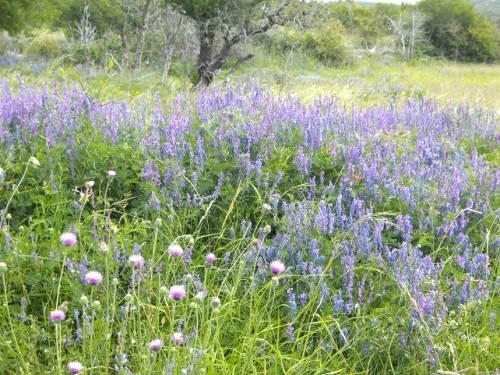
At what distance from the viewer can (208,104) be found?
4578 millimetres

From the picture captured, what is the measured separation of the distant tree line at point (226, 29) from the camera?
412 inches

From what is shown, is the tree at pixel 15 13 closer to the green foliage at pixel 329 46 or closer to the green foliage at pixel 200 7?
the green foliage at pixel 200 7

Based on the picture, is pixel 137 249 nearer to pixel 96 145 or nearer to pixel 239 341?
pixel 239 341

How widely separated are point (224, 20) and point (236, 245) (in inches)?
388

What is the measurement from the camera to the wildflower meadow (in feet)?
7.25

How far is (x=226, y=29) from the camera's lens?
393 inches

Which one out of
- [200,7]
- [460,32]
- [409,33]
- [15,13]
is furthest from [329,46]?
[200,7]

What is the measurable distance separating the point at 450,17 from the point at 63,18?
86.4 feet

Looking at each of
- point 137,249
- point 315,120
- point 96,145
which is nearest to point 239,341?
point 137,249

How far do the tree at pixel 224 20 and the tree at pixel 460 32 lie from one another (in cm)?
2878

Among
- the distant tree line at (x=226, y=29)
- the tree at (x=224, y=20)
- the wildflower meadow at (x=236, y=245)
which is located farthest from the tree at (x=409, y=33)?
the wildflower meadow at (x=236, y=245)

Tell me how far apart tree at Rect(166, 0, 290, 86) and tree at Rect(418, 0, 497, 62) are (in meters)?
28.8

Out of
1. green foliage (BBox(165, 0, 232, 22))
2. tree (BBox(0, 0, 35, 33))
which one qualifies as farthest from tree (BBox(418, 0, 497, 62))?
tree (BBox(0, 0, 35, 33))

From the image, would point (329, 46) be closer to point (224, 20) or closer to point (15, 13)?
point (15, 13)
